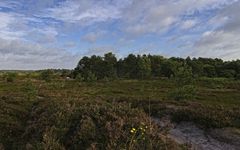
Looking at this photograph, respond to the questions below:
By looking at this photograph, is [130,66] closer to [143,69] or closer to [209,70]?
[143,69]

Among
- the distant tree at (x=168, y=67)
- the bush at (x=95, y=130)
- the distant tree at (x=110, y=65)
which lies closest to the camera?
the bush at (x=95, y=130)

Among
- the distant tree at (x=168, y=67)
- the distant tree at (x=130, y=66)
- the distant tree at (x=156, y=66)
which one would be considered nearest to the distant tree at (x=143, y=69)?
the distant tree at (x=130, y=66)

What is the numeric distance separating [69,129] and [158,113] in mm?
9528

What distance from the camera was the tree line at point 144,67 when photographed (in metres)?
111

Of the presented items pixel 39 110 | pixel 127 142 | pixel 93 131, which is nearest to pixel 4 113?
pixel 39 110

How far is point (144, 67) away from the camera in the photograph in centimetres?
11350

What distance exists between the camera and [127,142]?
738 cm

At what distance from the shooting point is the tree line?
111 meters

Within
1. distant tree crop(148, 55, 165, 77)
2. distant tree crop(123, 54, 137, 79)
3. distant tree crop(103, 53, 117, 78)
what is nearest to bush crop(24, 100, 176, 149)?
distant tree crop(103, 53, 117, 78)

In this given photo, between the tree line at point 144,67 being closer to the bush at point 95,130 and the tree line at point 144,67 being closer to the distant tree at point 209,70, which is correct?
the distant tree at point 209,70

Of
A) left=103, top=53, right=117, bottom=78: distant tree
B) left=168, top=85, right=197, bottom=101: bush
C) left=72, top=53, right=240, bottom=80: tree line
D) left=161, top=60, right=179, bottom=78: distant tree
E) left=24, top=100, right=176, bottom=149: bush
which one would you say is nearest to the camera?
left=24, top=100, right=176, bottom=149: bush

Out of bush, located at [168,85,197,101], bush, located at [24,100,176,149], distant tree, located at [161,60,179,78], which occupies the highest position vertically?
distant tree, located at [161,60,179,78]

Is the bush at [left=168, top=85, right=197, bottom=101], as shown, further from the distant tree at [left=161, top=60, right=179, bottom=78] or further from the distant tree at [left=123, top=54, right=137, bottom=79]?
the distant tree at [left=123, top=54, right=137, bottom=79]

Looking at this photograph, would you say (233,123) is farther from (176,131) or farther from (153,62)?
(153,62)
